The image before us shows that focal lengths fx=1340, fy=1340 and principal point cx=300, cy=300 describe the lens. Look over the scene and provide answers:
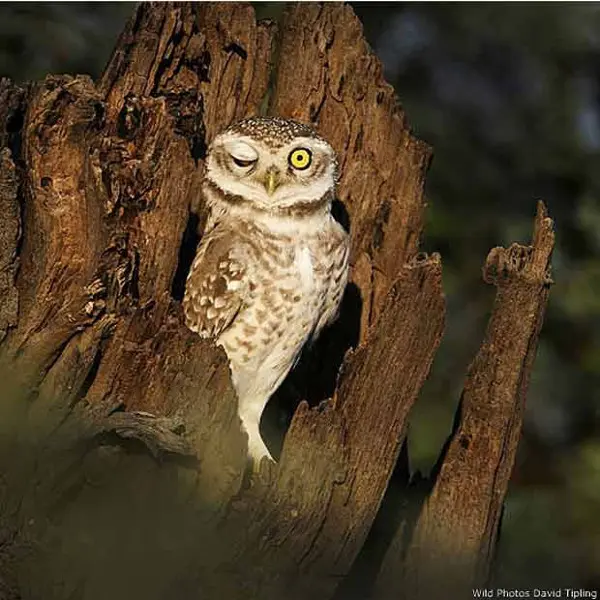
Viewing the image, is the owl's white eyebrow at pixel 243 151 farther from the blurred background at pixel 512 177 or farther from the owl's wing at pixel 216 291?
the blurred background at pixel 512 177

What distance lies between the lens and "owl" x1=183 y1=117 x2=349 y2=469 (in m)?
4.58

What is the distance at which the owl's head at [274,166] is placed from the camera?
4.64m

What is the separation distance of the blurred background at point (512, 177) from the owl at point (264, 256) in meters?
1.95

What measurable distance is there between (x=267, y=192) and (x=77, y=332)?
43.5 inches

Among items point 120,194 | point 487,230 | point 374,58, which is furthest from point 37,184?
point 487,230

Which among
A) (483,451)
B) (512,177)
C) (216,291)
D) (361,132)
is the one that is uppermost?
(512,177)

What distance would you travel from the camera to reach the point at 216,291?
14.9ft

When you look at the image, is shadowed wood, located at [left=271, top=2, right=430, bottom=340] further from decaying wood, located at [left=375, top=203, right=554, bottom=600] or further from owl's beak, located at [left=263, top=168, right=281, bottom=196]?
decaying wood, located at [left=375, top=203, right=554, bottom=600]

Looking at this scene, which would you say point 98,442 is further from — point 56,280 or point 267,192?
point 267,192

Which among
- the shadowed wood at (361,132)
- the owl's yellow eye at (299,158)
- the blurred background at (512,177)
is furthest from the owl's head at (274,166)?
the blurred background at (512,177)

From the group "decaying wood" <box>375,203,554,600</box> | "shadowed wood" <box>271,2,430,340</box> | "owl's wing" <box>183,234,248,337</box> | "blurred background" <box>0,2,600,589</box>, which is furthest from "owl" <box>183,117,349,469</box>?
"blurred background" <box>0,2,600,589</box>

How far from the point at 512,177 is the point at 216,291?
3.81 metres

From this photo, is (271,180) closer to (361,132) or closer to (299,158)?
(299,158)

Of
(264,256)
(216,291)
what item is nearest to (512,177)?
(264,256)
